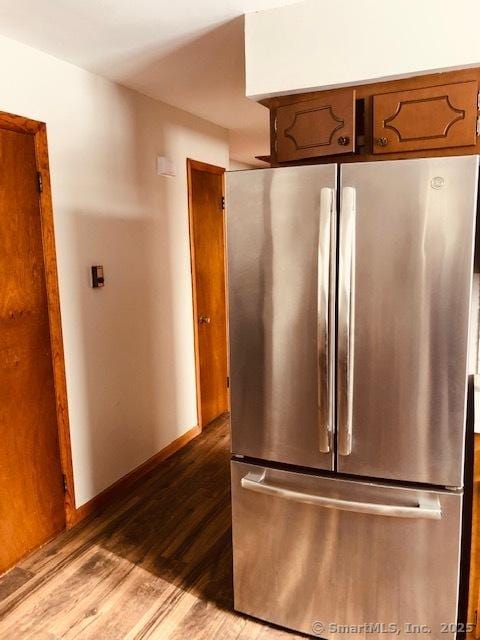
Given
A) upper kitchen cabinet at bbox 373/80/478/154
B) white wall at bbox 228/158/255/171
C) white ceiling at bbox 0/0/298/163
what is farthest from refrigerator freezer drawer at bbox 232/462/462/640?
white wall at bbox 228/158/255/171

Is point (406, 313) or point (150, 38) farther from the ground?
point (150, 38)

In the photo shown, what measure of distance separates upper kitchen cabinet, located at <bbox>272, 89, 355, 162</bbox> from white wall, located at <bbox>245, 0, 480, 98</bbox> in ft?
0.22

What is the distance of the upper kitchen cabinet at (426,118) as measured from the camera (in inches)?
67.4

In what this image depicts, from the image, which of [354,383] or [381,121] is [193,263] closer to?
[381,121]

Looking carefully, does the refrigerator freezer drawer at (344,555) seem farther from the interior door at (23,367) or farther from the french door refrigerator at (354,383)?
the interior door at (23,367)

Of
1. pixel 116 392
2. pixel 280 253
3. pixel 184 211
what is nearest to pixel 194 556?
pixel 116 392

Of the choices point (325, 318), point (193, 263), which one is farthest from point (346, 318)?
point (193, 263)

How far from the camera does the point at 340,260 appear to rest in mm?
1622

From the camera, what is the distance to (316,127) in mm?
1928

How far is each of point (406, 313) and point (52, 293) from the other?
1.74 meters

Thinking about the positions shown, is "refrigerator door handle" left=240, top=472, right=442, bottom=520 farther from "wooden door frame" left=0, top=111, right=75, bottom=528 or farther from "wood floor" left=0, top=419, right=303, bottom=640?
"wooden door frame" left=0, top=111, right=75, bottom=528

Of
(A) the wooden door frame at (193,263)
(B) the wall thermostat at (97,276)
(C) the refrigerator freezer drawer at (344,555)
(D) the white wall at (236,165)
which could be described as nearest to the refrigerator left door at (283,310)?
(C) the refrigerator freezer drawer at (344,555)

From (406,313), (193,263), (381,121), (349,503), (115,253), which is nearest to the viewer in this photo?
(406,313)

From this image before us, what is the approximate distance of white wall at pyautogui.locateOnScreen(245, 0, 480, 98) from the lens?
1698 millimetres
